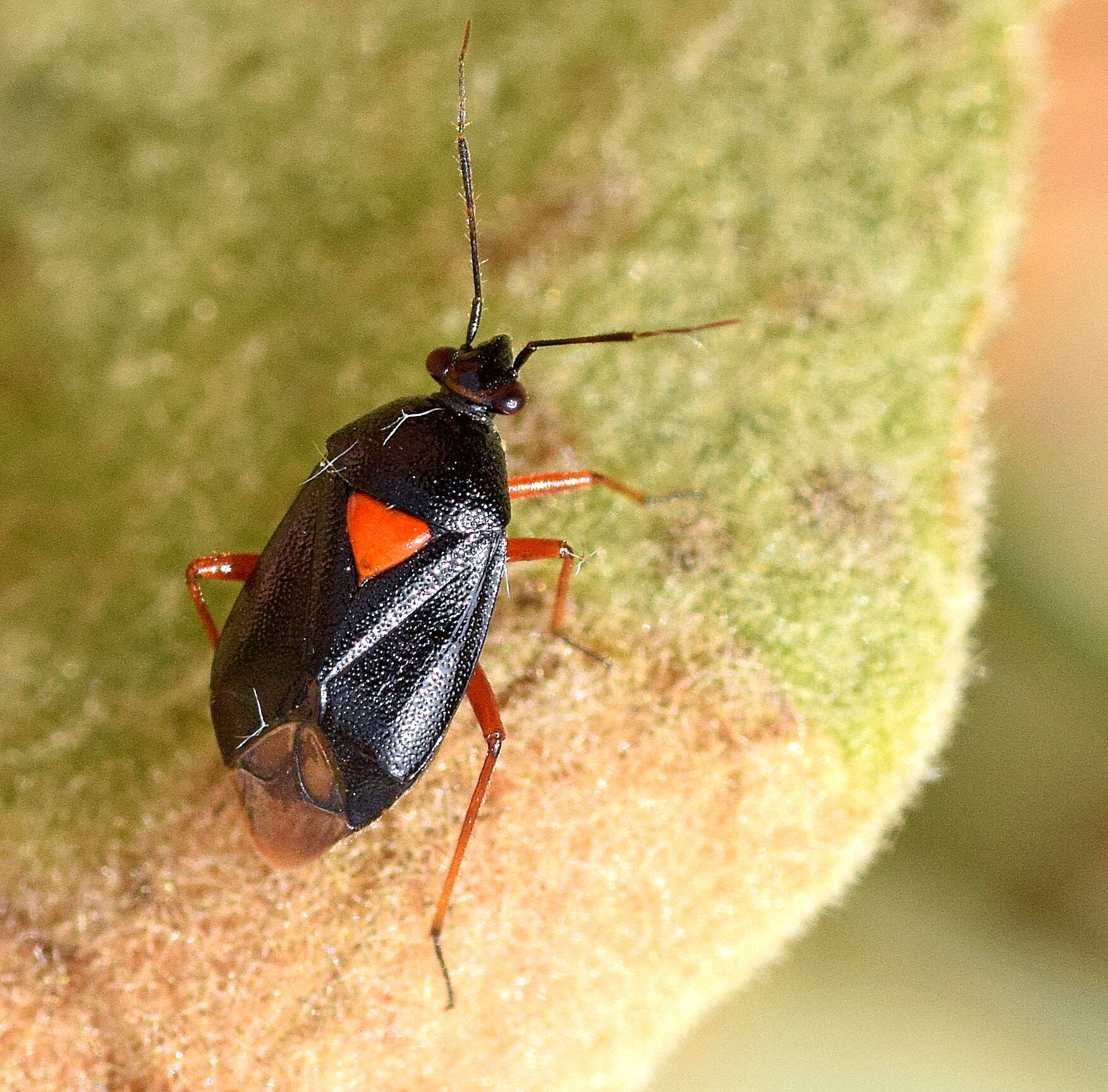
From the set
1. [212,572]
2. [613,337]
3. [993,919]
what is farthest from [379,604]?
[993,919]

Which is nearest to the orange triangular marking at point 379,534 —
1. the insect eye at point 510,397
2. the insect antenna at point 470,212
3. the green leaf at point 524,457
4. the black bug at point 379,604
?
the black bug at point 379,604

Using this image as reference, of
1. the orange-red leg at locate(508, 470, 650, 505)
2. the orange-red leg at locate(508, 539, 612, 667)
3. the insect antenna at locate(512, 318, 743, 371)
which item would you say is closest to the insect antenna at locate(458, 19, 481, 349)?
the insect antenna at locate(512, 318, 743, 371)

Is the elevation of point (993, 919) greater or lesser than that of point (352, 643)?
lesser

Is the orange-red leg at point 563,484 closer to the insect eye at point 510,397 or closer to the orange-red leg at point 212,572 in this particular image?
the insect eye at point 510,397

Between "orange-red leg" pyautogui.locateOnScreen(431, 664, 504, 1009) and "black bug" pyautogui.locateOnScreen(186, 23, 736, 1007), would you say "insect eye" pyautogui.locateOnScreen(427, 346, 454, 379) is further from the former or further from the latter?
"orange-red leg" pyautogui.locateOnScreen(431, 664, 504, 1009)

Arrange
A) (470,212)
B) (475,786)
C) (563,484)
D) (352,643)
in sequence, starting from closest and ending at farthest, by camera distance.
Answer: (475,786), (352,643), (563,484), (470,212)

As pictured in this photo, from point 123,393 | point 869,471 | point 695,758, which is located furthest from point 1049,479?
point 123,393

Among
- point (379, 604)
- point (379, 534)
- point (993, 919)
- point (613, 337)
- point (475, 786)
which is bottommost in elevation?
point (993, 919)

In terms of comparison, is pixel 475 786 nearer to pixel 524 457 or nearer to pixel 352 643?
pixel 352 643
